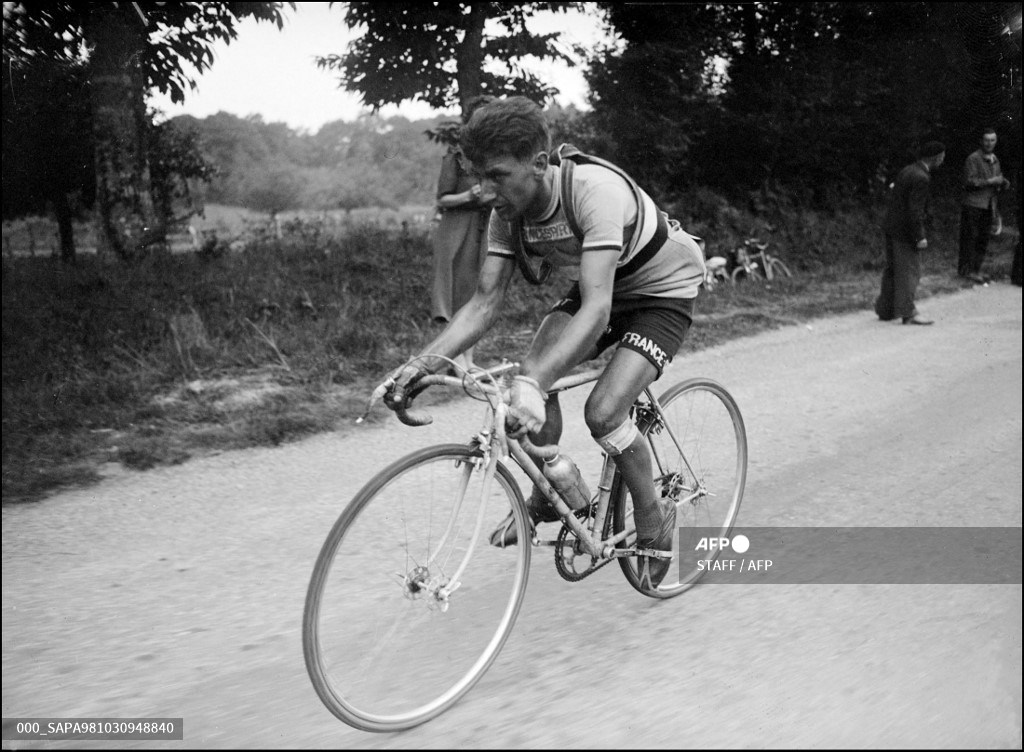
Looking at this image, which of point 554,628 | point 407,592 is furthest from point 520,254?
point 554,628

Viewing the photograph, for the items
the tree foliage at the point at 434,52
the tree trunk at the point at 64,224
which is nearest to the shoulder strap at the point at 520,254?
the tree trunk at the point at 64,224

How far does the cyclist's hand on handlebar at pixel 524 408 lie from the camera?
251 cm

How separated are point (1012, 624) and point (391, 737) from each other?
7.25 ft

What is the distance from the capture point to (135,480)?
4629 millimetres

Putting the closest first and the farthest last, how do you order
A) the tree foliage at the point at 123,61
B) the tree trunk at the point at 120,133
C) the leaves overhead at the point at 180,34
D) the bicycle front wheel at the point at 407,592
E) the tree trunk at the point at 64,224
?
the bicycle front wheel at the point at 407,592 < the tree foliage at the point at 123,61 < the tree trunk at the point at 120,133 < the leaves overhead at the point at 180,34 < the tree trunk at the point at 64,224

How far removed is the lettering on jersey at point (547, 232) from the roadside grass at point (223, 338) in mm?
2887

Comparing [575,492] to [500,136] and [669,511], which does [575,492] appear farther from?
[500,136]

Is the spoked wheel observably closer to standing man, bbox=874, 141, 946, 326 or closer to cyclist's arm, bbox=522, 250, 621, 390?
cyclist's arm, bbox=522, 250, 621, 390

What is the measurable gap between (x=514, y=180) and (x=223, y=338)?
5431 mm

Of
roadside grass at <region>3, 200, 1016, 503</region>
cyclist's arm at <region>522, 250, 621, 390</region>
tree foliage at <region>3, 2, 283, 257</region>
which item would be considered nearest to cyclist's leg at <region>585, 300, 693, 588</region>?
cyclist's arm at <region>522, 250, 621, 390</region>

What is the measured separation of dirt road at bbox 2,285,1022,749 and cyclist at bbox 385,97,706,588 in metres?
0.44

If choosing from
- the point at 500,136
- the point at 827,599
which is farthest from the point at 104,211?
the point at 827,599

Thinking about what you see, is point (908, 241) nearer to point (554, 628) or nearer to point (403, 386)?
point (554, 628)

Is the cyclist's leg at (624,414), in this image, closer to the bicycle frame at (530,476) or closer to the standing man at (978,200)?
the bicycle frame at (530,476)
